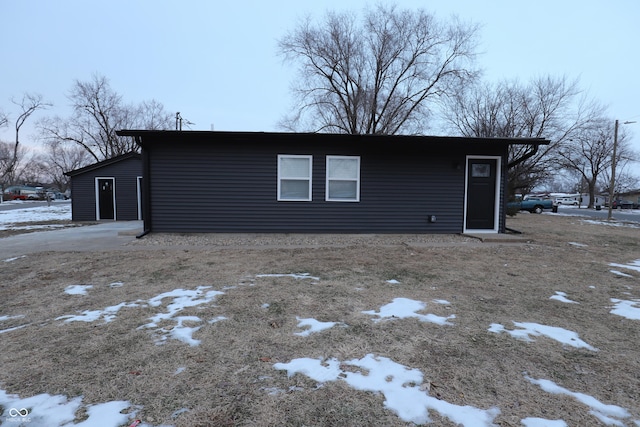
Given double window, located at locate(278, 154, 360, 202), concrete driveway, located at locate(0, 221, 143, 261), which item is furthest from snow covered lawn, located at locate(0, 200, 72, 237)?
double window, located at locate(278, 154, 360, 202)

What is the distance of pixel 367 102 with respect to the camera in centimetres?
2328

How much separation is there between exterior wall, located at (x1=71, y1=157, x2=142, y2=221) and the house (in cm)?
729

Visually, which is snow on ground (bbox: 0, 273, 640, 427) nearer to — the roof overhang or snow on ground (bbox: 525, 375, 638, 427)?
snow on ground (bbox: 525, 375, 638, 427)

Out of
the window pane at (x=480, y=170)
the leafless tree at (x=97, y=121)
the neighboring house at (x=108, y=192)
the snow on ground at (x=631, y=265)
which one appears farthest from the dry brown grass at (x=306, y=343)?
the leafless tree at (x=97, y=121)

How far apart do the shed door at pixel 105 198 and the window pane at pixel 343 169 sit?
10987 millimetres

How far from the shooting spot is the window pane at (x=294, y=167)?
8594 millimetres

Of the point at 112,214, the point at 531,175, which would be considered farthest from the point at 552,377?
the point at 531,175

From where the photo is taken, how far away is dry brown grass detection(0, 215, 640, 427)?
76.4 inches

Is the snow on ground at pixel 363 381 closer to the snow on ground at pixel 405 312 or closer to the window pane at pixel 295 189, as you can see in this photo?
the snow on ground at pixel 405 312

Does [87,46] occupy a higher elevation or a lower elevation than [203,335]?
higher

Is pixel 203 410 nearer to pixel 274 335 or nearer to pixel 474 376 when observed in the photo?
pixel 274 335

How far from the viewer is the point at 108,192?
48.1 ft

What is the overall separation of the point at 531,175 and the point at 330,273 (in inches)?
1022

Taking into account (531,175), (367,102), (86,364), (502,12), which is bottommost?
(86,364)
